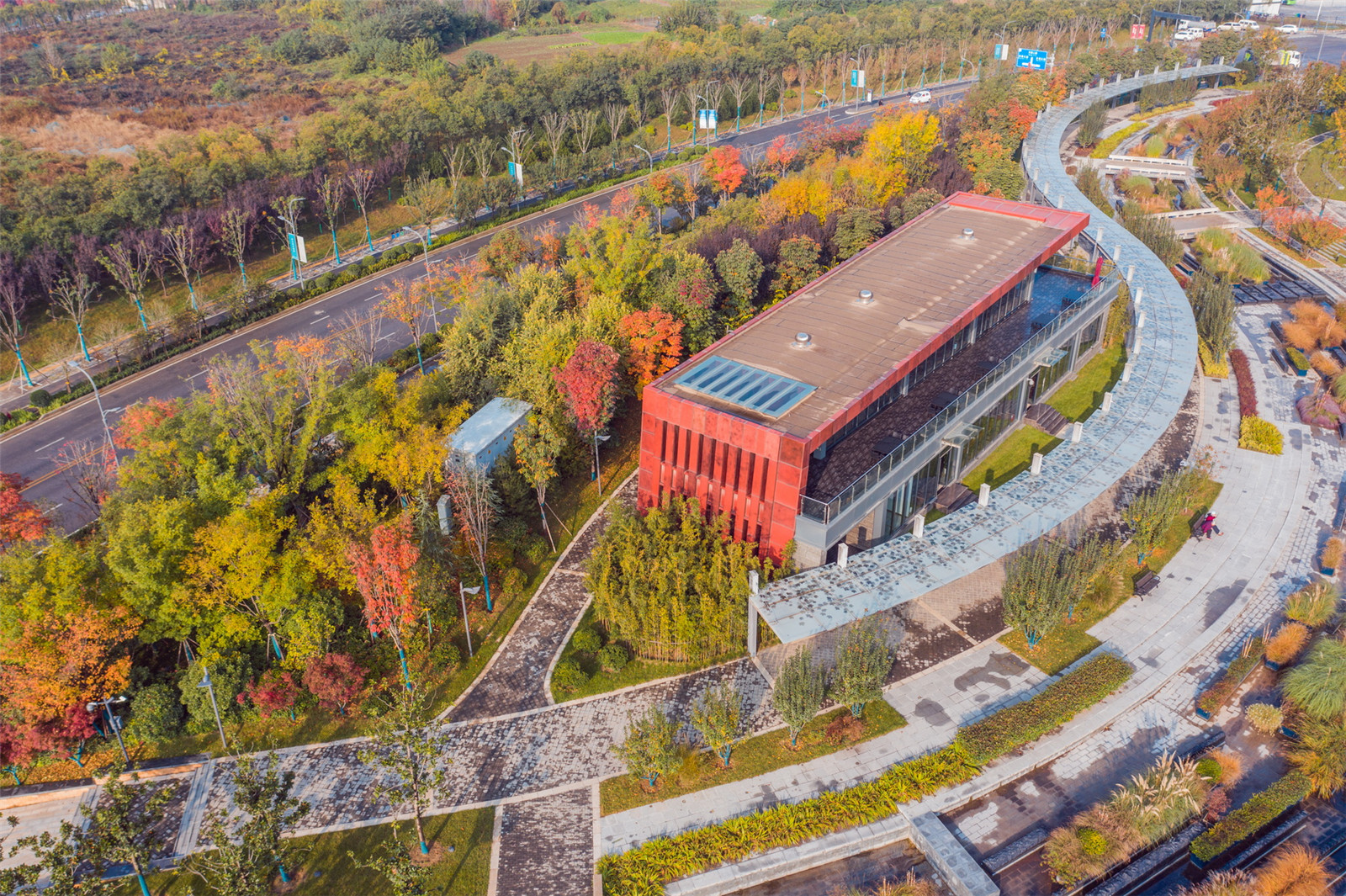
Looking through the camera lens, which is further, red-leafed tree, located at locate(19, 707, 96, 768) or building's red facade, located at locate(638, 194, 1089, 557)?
building's red facade, located at locate(638, 194, 1089, 557)

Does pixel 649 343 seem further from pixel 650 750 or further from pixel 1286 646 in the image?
pixel 1286 646

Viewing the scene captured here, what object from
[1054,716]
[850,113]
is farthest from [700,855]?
[850,113]

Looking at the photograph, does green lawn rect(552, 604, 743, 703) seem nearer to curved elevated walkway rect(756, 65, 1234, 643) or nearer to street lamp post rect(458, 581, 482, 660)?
street lamp post rect(458, 581, 482, 660)

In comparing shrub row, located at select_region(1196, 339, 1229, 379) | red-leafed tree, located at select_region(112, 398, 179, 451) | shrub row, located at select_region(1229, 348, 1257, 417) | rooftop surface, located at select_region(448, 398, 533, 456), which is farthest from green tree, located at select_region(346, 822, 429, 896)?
shrub row, located at select_region(1196, 339, 1229, 379)

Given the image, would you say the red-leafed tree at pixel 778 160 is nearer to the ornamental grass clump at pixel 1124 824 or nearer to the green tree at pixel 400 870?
the ornamental grass clump at pixel 1124 824

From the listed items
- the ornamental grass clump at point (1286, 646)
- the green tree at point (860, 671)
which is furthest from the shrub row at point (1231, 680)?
the green tree at point (860, 671)

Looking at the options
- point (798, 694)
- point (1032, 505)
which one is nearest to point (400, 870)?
point (798, 694)
